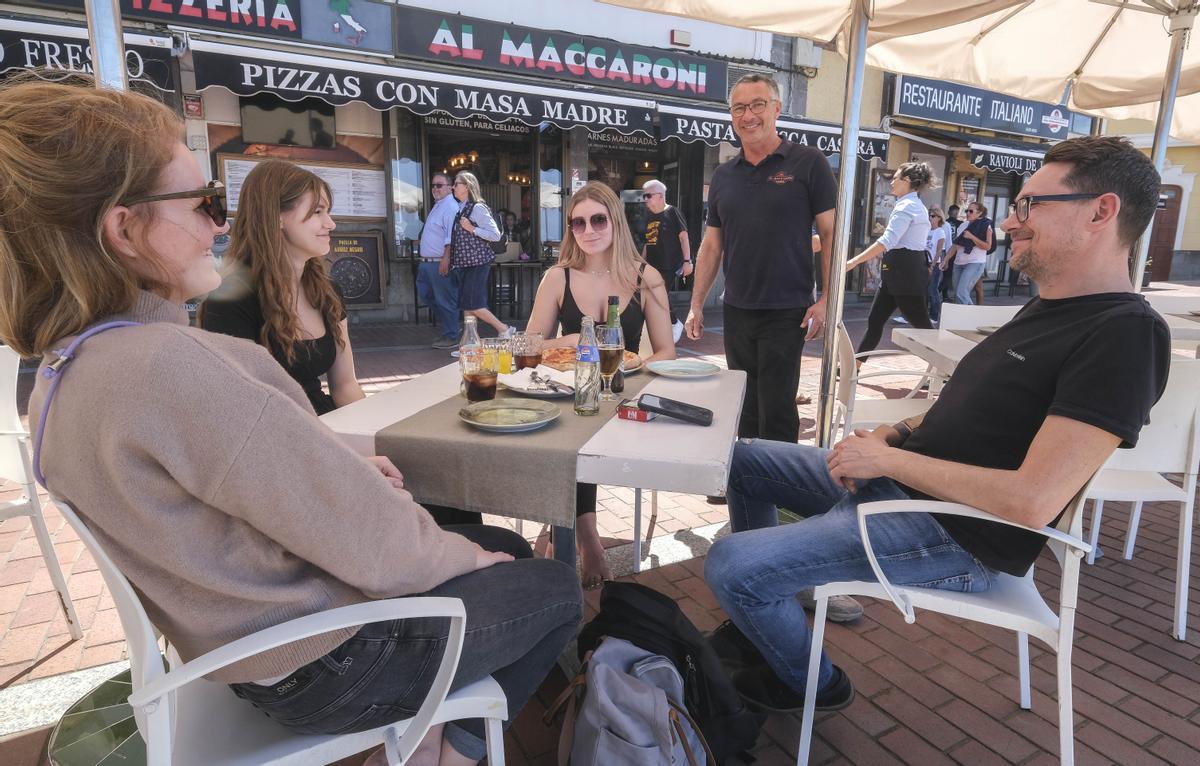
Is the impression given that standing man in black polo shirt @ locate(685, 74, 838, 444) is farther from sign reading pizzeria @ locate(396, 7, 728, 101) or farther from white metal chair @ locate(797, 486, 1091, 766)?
sign reading pizzeria @ locate(396, 7, 728, 101)

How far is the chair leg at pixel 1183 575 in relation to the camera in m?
2.45

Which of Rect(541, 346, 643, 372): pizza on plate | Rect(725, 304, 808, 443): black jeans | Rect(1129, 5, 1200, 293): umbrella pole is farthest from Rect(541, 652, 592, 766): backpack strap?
Rect(1129, 5, 1200, 293): umbrella pole

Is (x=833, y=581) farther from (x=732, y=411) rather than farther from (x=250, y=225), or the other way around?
(x=250, y=225)

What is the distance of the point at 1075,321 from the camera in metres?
1.60

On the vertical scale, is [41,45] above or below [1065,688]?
above

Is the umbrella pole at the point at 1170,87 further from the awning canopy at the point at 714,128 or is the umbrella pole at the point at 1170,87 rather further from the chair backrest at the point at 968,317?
the awning canopy at the point at 714,128

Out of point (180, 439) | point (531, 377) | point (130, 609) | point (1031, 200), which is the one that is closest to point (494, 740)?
point (130, 609)

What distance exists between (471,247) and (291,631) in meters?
A: 6.20

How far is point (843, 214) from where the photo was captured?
117 inches

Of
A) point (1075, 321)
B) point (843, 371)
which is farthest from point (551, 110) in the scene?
point (1075, 321)

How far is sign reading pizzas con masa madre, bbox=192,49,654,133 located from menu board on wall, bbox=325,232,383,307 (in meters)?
1.81

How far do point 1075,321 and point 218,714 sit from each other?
2.00 meters

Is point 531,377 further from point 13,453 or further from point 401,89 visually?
point 401,89

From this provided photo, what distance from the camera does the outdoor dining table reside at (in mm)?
1526
